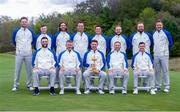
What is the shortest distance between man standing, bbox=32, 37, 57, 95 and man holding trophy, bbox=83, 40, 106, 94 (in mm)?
883

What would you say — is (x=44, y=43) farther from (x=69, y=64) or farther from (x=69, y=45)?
(x=69, y=64)

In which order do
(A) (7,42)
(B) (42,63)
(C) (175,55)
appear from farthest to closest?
(A) (7,42) < (C) (175,55) < (B) (42,63)

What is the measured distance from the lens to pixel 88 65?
508 inches

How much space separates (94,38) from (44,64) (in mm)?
1783

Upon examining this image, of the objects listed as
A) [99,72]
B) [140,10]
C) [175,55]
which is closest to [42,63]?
[99,72]

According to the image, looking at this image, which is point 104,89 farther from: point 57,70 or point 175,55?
point 175,55

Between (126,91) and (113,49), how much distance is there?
4.22 feet

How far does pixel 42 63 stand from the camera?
12.5 meters

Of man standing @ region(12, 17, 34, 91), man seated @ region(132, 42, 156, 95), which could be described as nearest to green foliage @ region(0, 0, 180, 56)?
man standing @ region(12, 17, 34, 91)

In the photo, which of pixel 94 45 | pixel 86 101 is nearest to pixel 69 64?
pixel 94 45

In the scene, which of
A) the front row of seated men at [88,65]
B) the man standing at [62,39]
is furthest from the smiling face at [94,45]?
the man standing at [62,39]

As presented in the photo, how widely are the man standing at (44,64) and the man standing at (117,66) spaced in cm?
151

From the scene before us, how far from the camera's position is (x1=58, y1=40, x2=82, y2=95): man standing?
12492mm

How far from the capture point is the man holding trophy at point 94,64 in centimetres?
1265
